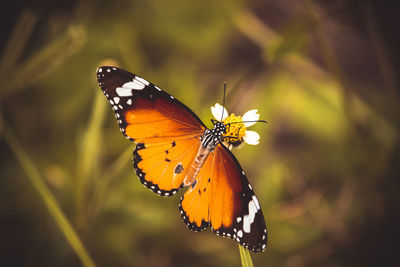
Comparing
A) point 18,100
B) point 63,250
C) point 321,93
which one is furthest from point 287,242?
point 18,100

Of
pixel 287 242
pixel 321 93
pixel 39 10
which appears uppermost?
pixel 321 93

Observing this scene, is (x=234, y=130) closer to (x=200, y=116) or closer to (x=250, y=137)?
(x=250, y=137)

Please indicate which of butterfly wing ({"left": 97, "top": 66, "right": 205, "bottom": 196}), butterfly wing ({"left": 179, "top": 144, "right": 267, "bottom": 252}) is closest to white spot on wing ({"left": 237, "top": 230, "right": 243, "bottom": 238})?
butterfly wing ({"left": 179, "top": 144, "right": 267, "bottom": 252})

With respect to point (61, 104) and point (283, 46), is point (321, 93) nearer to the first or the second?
point (283, 46)

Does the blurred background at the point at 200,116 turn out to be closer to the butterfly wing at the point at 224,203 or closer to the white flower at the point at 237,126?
the white flower at the point at 237,126

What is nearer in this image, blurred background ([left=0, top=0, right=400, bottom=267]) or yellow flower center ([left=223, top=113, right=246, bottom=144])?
yellow flower center ([left=223, top=113, right=246, bottom=144])

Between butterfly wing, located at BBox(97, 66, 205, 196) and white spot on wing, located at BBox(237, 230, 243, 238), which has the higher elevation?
butterfly wing, located at BBox(97, 66, 205, 196)

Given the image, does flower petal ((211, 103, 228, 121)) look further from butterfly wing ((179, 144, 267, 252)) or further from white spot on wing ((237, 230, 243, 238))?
white spot on wing ((237, 230, 243, 238))
